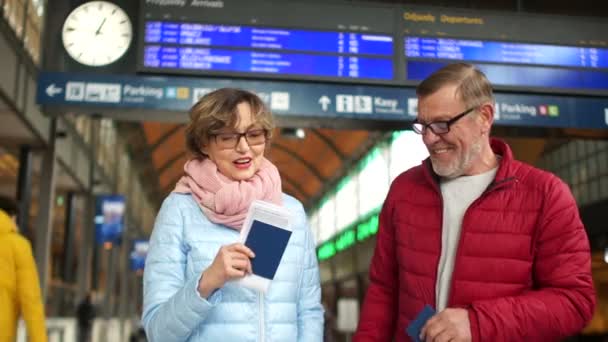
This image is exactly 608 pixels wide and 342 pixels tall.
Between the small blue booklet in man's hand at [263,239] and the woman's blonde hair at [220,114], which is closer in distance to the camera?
the small blue booklet in man's hand at [263,239]

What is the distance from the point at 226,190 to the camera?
2.31 m

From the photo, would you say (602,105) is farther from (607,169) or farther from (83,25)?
(607,169)

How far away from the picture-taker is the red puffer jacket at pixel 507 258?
2.29m

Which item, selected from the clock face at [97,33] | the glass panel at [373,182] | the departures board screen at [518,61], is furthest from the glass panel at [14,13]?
the glass panel at [373,182]

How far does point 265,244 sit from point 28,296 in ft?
8.38

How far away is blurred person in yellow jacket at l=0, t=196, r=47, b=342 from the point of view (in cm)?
408

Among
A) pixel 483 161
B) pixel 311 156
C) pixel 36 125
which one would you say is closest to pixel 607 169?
pixel 36 125

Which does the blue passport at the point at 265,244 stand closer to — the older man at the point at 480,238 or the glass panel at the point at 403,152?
the older man at the point at 480,238

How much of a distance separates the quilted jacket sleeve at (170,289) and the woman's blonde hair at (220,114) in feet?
0.82

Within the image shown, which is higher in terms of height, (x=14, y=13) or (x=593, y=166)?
(x=14, y=13)

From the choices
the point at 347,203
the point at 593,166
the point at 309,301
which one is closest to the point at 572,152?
the point at 593,166

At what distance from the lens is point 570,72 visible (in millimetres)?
7449

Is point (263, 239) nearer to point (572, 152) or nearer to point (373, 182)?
point (572, 152)

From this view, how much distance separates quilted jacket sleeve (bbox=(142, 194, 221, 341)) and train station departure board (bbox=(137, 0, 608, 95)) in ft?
15.2
